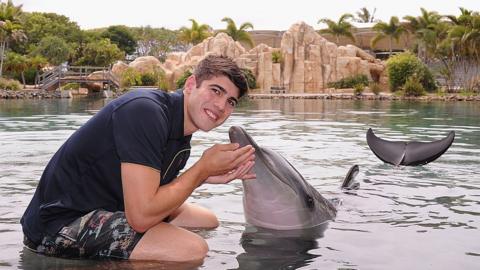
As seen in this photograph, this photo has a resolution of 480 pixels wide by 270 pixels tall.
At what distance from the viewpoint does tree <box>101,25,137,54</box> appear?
63.6 m

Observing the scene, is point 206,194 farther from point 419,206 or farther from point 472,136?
point 472,136

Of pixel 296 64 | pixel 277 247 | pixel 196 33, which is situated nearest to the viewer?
pixel 277 247

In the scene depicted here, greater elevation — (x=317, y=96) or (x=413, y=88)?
(x=413, y=88)

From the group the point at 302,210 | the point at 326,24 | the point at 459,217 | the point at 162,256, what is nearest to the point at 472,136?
the point at 459,217

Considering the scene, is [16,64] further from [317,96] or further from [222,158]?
[222,158]

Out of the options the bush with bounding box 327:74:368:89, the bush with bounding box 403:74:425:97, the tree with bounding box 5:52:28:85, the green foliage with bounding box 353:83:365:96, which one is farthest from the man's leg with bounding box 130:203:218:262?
the tree with bounding box 5:52:28:85

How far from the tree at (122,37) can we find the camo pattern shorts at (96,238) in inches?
2424

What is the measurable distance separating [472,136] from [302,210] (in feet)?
29.1

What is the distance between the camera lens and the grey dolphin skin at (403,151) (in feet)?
22.6

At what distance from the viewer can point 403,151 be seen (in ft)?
23.2

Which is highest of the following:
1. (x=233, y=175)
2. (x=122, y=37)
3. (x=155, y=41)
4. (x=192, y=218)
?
(x=122, y=37)

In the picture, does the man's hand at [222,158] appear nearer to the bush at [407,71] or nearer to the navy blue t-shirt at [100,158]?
the navy blue t-shirt at [100,158]

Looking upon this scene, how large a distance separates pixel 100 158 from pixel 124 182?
1.13ft

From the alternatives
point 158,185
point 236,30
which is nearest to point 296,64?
point 236,30
